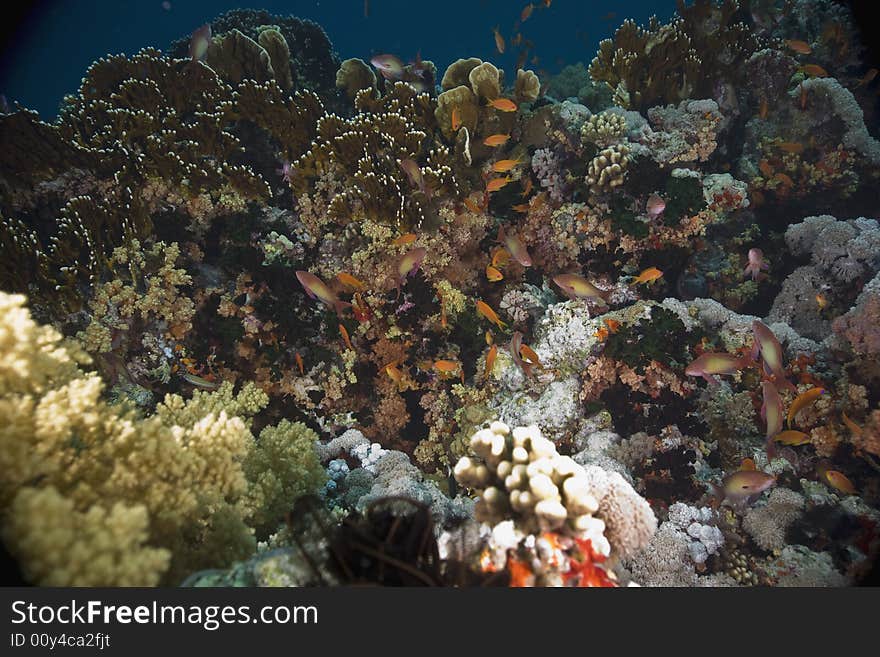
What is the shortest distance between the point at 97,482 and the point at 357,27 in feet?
349

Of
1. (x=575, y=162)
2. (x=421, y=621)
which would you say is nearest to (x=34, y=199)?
(x=421, y=621)

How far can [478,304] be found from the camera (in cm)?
467

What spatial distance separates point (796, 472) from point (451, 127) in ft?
18.5

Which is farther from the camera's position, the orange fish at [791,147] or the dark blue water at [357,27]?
the dark blue water at [357,27]

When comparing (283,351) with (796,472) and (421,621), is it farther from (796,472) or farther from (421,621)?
(796,472)

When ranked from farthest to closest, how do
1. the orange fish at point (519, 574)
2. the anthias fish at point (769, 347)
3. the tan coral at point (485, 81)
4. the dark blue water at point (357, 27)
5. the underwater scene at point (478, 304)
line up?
the dark blue water at point (357, 27) < the tan coral at point (485, 81) < the anthias fish at point (769, 347) < the underwater scene at point (478, 304) < the orange fish at point (519, 574)

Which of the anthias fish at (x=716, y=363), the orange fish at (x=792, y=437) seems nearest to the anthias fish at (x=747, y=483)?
the orange fish at (x=792, y=437)

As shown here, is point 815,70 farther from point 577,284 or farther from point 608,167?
point 577,284

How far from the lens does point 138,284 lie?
15.7 feet

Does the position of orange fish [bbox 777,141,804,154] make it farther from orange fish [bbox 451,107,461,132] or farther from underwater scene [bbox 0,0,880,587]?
orange fish [bbox 451,107,461,132]

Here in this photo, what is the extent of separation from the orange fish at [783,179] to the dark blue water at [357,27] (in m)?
63.3

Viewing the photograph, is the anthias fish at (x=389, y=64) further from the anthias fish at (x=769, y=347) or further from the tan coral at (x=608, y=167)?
the anthias fish at (x=769, y=347)

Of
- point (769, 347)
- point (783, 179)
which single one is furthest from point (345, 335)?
point (783, 179)

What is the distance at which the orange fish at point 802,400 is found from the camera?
390 cm
